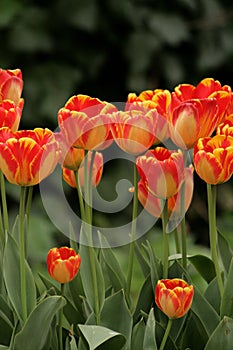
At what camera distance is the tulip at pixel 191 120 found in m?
0.85

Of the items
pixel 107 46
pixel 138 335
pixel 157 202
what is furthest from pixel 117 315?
pixel 107 46

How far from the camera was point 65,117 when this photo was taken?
2.75 feet

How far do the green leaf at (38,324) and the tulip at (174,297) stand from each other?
0.29 feet

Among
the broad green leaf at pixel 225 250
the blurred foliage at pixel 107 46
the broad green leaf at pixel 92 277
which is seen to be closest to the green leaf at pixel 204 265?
the broad green leaf at pixel 225 250

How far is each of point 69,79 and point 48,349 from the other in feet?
6.42

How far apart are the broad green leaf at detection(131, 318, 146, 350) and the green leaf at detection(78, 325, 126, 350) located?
0.07ft

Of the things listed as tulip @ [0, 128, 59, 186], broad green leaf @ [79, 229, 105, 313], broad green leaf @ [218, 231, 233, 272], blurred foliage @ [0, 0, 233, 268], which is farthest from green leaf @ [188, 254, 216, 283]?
blurred foliage @ [0, 0, 233, 268]

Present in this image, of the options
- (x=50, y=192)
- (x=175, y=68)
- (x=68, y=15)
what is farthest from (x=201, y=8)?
(x=50, y=192)

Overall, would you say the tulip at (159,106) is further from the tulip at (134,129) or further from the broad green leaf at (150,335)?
the broad green leaf at (150,335)

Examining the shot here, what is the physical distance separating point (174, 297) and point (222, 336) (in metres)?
0.06

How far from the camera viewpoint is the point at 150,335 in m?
0.81

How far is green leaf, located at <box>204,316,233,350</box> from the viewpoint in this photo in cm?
82

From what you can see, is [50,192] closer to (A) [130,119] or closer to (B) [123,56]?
(B) [123,56]

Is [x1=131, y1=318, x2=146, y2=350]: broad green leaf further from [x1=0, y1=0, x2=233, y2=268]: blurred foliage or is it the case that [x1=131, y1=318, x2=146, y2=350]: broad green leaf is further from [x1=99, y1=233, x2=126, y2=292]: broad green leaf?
[x1=0, y1=0, x2=233, y2=268]: blurred foliage
